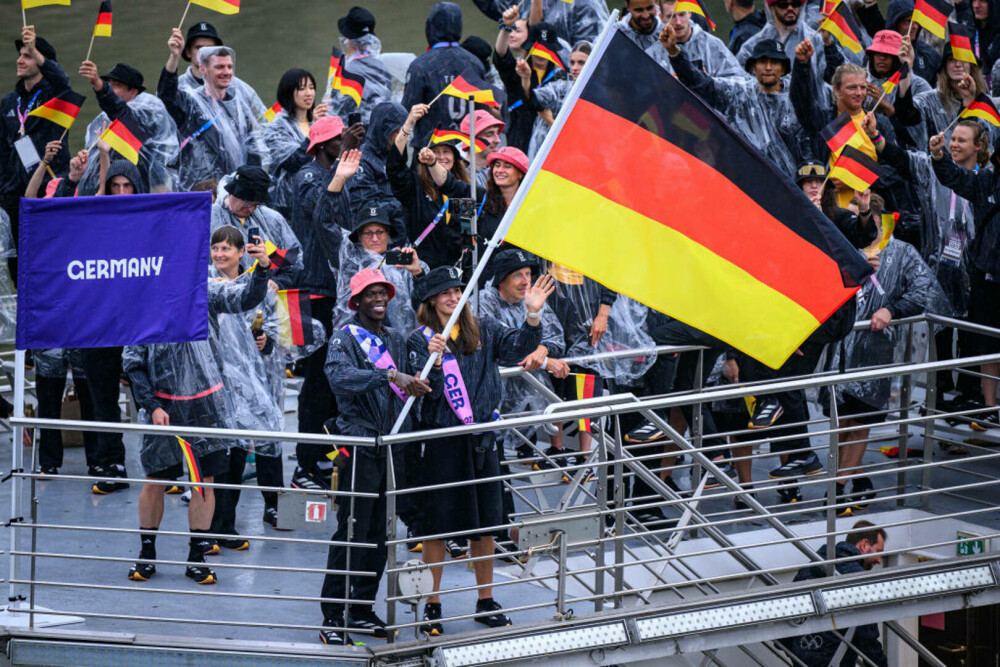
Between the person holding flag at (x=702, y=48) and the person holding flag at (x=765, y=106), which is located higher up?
the person holding flag at (x=702, y=48)

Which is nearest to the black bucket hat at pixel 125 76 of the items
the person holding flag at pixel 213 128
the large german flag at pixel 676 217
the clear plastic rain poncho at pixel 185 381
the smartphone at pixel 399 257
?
the person holding flag at pixel 213 128

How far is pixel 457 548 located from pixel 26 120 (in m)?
4.74

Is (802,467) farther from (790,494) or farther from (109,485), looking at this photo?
(109,485)

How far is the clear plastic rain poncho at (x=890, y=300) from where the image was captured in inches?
354

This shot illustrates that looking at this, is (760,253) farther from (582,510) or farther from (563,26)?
(563,26)

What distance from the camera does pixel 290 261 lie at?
8727mm

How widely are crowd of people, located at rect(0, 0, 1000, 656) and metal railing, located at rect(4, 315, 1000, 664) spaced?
0.61ft

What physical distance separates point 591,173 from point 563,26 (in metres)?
5.32

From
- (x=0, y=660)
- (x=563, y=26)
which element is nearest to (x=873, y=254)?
(x=563, y=26)

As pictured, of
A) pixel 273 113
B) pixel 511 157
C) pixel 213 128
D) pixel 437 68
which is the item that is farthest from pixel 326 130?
pixel 273 113

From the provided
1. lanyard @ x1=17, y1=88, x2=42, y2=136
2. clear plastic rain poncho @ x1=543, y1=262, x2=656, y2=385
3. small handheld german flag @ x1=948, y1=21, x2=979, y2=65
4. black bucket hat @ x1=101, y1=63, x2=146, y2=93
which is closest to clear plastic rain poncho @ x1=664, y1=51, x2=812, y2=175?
small handheld german flag @ x1=948, y1=21, x2=979, y2=65

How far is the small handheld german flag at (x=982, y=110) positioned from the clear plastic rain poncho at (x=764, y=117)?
1.08 m

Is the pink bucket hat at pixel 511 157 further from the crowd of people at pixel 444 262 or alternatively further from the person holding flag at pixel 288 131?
the person holding flag at pixel 288 131

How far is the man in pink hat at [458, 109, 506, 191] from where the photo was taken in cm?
915
